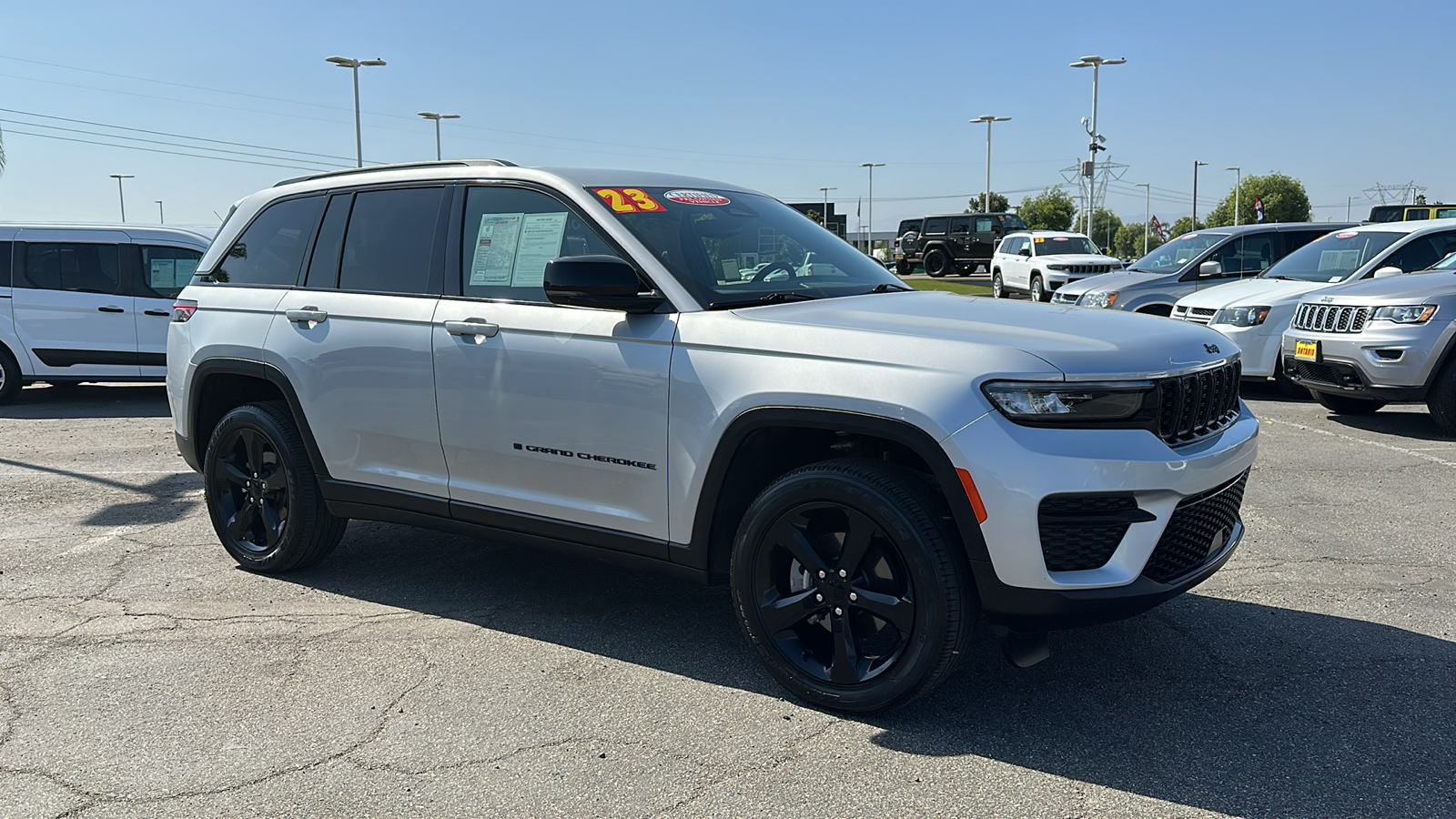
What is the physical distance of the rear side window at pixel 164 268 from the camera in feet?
36.6

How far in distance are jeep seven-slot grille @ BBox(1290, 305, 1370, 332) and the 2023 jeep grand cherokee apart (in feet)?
18.2

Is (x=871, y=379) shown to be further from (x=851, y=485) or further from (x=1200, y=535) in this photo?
(x=1200, y=535)

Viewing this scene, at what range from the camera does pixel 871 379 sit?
329 cm

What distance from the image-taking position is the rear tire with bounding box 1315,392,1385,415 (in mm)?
9500

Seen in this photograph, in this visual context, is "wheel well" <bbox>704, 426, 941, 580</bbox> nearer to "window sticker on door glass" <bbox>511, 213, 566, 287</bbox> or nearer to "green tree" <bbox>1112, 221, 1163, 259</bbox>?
"window sticker on door glass" <bbox>511, 213, 566, 287</bbox>

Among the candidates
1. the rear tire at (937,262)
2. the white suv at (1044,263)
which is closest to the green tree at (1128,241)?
the rear tire at (937,262)

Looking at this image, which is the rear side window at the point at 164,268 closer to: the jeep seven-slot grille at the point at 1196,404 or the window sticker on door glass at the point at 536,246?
the window sticker on door glass at the point at 536,246

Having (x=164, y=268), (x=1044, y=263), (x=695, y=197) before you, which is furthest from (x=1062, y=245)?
(x=695, y=197)

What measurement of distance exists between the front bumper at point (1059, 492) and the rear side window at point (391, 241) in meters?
2.42

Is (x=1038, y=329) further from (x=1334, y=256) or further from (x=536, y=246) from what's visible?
(x=1334, y=256)

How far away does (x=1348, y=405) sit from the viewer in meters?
9.55

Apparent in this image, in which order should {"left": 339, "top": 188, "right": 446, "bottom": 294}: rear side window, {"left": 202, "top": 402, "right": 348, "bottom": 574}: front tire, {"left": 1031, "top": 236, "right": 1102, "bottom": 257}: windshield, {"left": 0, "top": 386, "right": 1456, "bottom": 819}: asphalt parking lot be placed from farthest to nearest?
{"left": 1031, "top": 236, "right": 1102, "bottom": 257}: windshield, {"left": 202, "top": 402, "right": 348, "bottom": 574}: front tire, {"left": 339, "top": 188, "right": 446, "bottom": 294}: rear side window, {"left": 0, "top": 386, "right": 1456, "bottom": 819}: asphalt parking lot

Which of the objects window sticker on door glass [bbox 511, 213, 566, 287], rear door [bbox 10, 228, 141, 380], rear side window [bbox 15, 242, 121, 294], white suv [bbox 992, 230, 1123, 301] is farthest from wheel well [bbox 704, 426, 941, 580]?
white suv [bbox 992, 230, 1123, 301]

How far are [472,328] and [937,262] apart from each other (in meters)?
34.2
